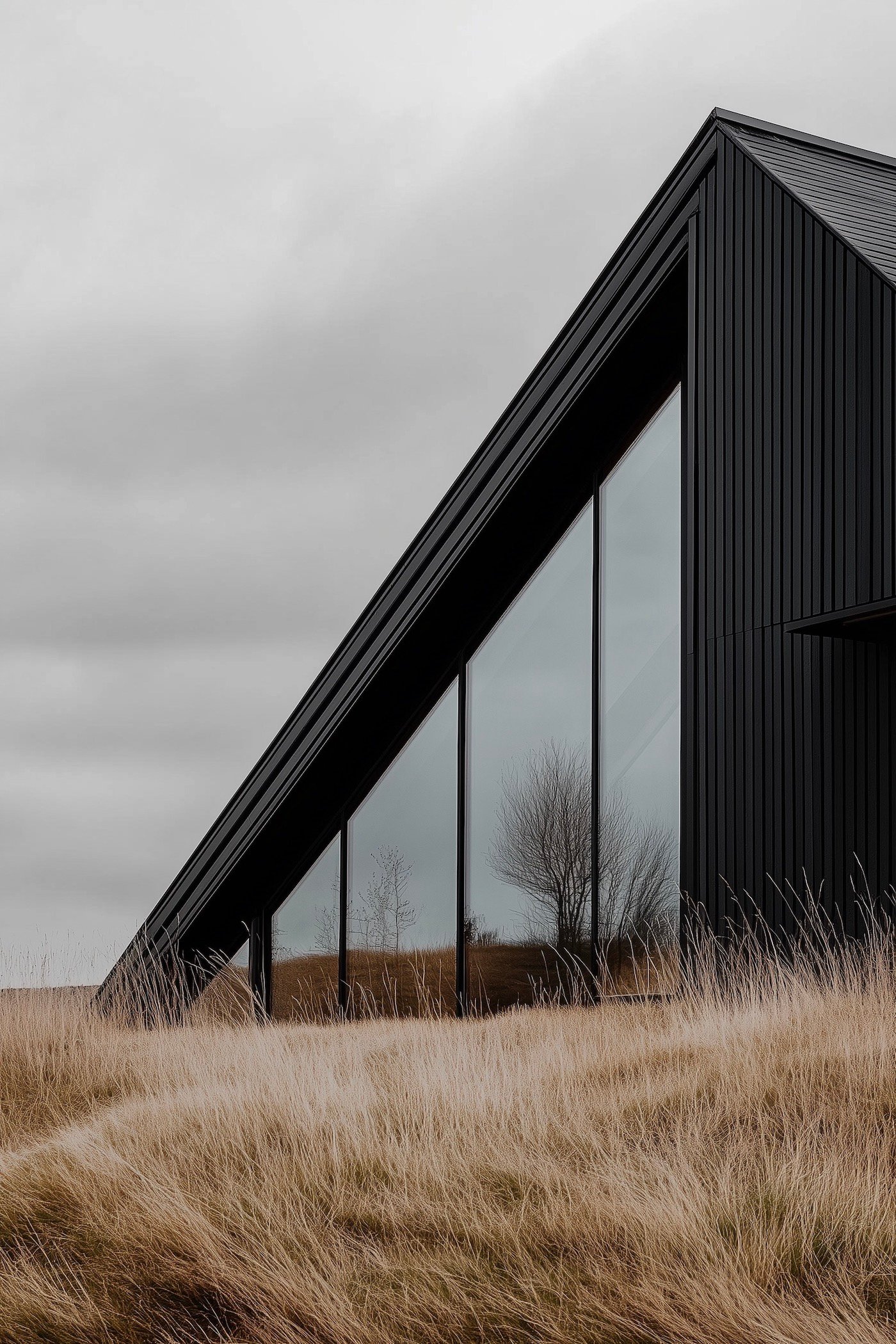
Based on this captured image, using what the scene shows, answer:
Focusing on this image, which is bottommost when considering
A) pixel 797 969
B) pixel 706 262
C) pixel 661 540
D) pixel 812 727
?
pixel 797 969

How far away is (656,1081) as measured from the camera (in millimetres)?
5539

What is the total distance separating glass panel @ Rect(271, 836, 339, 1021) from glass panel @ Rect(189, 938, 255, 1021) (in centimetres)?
41

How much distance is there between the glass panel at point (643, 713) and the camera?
398 inches

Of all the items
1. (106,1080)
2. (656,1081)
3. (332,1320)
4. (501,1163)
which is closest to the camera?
(332,1320)

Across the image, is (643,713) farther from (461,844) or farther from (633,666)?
(461,844)

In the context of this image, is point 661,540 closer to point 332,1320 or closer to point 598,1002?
point 598,1002

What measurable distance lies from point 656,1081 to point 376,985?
7.31 metres

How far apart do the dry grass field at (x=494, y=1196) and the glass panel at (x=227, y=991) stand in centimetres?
620

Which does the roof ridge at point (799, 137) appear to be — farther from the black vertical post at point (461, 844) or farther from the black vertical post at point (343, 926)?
the black vertical post at point (343, 926)

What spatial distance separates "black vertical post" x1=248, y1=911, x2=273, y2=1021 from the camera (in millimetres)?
13805

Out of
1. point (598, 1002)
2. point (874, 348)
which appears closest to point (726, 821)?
point (598, 1002)

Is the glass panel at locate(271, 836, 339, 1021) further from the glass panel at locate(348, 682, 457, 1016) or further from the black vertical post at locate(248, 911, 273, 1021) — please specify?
the glass panel at locate(348, 682, 457, 1016)

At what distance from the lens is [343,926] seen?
13000mm

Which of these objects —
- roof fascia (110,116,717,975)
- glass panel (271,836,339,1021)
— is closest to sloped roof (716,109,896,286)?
roof fascia (110,116,717,975)
